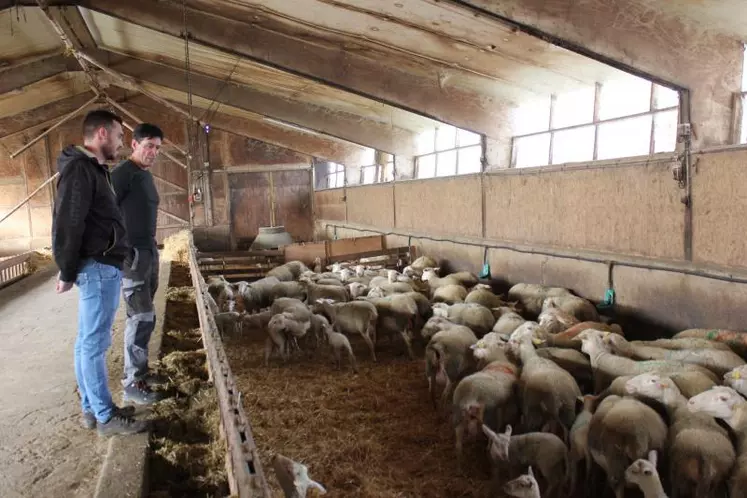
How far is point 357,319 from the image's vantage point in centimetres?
649

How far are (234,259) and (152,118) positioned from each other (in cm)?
956

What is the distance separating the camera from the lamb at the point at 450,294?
25.3 ft

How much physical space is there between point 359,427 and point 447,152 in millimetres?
8286

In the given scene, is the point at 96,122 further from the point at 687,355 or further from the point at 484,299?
the point at 484,299

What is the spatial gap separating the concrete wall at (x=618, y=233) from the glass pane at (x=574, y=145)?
1.93 feet

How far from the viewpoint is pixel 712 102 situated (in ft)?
17.6

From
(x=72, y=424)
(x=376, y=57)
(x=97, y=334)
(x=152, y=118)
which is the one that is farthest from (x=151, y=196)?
(x=152, y=118)

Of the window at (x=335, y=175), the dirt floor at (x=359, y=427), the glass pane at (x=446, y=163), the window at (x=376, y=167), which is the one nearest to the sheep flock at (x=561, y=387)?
the dirt floor at (x=359, y=427)

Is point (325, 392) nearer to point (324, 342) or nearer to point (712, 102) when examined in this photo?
point (324, 342)

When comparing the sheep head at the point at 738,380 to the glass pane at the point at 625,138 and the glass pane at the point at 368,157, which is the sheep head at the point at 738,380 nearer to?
→ the glass pane at the point at 625,138

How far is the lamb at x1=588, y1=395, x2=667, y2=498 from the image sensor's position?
Answer: 331cm

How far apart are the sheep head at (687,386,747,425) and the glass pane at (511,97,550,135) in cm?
578

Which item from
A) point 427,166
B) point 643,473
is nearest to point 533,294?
point 643,473

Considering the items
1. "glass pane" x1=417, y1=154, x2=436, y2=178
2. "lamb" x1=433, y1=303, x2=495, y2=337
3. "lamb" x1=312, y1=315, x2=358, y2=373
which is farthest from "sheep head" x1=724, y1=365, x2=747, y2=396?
"glass pane" x1=417, y1=154, x2=436, y2=178
